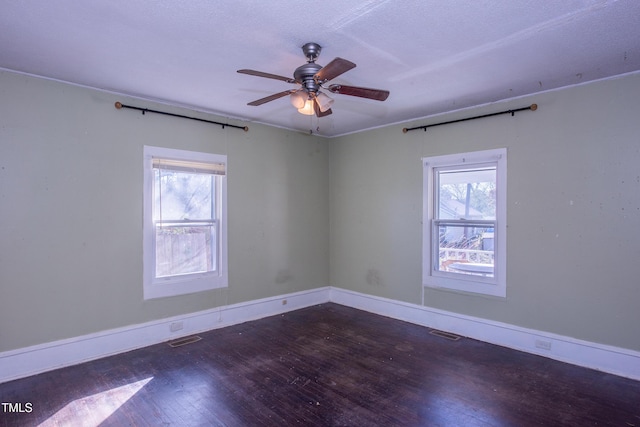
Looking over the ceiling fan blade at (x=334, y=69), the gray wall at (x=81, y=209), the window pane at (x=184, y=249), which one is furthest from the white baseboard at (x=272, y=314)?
the ceiling fan blade at (x=334, y=69)

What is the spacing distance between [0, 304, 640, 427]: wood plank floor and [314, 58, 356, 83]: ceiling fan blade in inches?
95.2

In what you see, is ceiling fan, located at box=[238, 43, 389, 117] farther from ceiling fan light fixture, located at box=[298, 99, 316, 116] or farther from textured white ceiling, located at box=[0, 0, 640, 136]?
textured white ceiling, located at box=[0, 0, 640, 136]

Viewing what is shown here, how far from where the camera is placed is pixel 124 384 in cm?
297

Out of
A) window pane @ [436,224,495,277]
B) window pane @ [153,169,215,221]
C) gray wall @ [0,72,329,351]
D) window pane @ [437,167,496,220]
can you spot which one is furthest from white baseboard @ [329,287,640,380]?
window pane @ [153,169,215,221]

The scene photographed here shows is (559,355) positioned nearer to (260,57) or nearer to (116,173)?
(260,57)

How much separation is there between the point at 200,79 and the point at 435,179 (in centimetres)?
304

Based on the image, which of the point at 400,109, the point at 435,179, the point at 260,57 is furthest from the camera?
the point at 435,179

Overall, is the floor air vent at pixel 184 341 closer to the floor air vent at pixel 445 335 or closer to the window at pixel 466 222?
the floor air vent at pixel 445 335

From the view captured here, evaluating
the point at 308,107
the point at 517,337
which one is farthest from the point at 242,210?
the point at 517,337

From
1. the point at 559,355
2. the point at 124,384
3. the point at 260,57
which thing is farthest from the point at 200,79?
the point at 559,355

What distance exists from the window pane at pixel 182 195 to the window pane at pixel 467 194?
2.97 m

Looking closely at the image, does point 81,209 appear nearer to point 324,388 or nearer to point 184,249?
point 184,249

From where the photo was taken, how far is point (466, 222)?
423cm

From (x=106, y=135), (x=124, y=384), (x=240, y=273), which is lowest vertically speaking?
(x=124, y=384)
